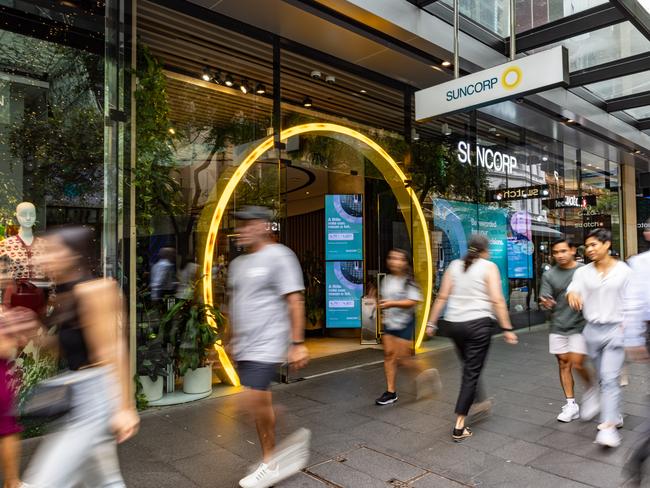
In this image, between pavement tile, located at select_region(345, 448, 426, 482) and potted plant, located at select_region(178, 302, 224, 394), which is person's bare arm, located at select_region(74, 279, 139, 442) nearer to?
pavement tile, located at select_region(345, 448, 426, 482)

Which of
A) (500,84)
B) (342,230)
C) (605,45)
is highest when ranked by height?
(605,45)

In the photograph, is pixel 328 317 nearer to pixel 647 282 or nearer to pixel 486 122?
pixel 486 122

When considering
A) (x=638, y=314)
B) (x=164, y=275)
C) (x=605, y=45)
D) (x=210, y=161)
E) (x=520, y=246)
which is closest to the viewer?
(x=638, y=314)

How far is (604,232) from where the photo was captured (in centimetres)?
398

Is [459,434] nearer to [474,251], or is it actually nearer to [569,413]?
[569,413]

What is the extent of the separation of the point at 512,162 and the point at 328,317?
212 inches

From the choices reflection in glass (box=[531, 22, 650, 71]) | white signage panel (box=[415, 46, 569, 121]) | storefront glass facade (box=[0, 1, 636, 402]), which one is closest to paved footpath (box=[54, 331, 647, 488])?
storefront glass facade (box=[0, 1, 636, 402])

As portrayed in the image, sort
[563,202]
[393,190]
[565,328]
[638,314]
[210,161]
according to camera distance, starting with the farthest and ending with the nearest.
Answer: [563,202], [393,190], [210,161], [565,328], [638,314]

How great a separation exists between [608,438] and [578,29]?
222 inches

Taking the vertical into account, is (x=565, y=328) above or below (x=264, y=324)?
below

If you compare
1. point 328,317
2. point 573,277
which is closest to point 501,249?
point 328,317

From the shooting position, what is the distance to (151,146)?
5137 millimetres

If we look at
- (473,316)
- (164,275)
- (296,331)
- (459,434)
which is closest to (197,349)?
(164,275)

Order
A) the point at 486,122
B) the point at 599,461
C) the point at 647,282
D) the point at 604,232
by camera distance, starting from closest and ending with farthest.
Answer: the point at 647,282
the point at 599,461
the point at 604,232
the point at 486,122
